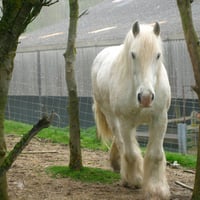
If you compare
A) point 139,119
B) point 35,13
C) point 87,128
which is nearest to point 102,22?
point 87,128

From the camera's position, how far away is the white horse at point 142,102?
4863 mm

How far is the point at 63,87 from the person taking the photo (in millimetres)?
13586

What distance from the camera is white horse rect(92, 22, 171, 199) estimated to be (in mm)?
4863

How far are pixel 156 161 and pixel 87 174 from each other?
1117 mm

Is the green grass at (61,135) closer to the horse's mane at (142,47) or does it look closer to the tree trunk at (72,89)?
the tree trunk at (72,89)

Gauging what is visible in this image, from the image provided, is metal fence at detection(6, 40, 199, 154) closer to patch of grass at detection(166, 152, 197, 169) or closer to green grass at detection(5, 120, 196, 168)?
green grass at detection(5, 120, 196, 168)

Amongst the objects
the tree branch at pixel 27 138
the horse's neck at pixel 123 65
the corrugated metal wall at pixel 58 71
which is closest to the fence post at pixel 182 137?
the corrugated metal wall at pixel 58 71

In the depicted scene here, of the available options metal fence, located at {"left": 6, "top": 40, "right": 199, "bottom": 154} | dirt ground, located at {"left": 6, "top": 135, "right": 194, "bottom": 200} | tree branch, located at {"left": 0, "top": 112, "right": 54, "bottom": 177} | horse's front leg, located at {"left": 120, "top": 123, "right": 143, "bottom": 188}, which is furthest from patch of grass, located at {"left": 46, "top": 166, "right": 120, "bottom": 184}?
tree branch, located at {"left": 0, "top": 112, "right": 54, "bottom": 177}

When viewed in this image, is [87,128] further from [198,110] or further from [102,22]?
[102,22]

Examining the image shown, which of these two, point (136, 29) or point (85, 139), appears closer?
point (136, 29)

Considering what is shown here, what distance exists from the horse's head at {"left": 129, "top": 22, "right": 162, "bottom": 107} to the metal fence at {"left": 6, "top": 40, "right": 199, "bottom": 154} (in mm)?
4290

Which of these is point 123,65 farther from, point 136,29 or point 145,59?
point 145,59

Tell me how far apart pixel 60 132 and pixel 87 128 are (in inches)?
57.8

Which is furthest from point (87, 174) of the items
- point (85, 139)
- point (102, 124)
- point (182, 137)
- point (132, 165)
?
point (85, 139)
